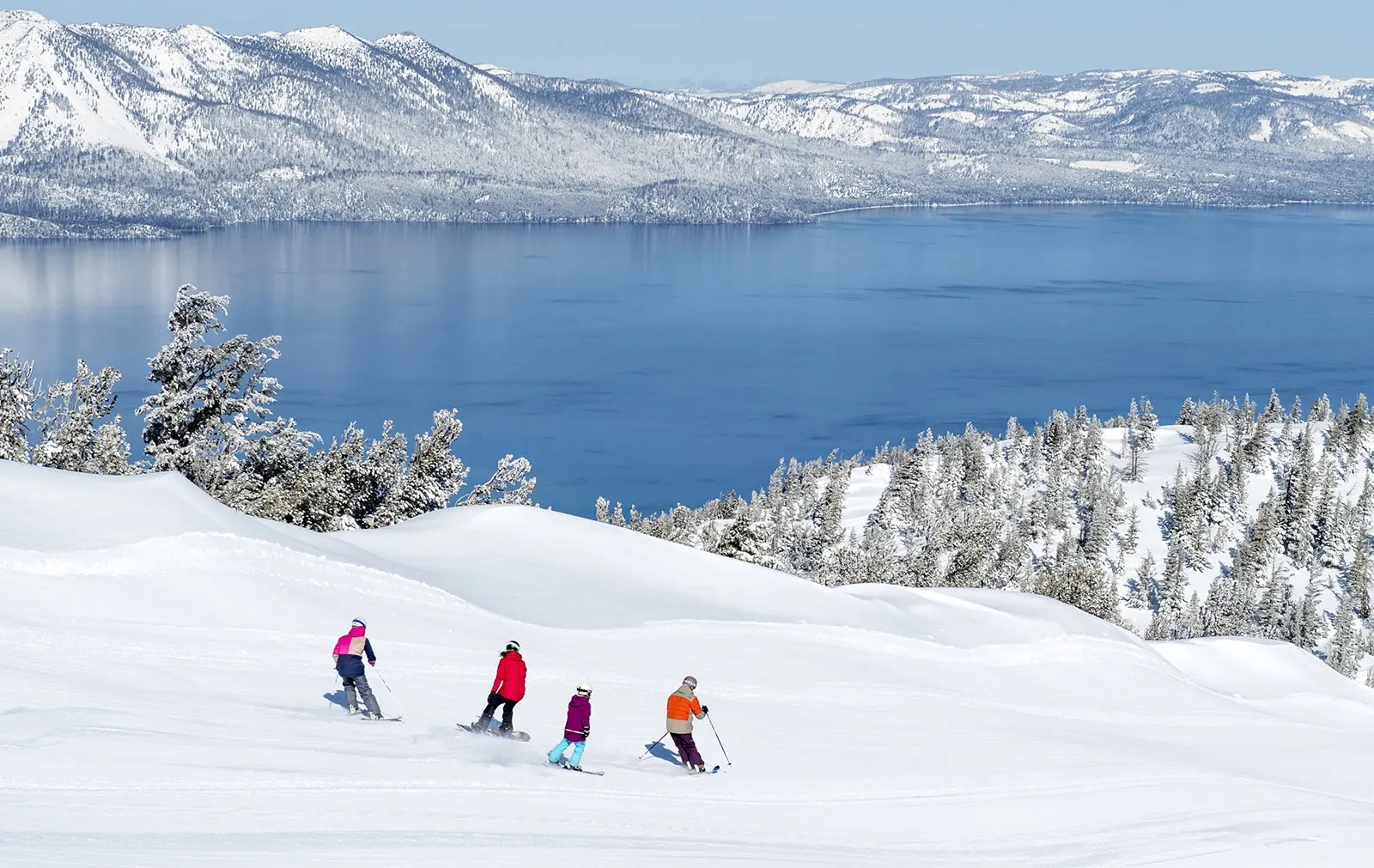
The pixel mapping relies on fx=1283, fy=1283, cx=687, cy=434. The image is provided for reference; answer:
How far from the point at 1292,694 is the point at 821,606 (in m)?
10.6

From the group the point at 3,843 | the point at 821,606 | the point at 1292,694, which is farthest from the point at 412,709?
the point at 1292,694

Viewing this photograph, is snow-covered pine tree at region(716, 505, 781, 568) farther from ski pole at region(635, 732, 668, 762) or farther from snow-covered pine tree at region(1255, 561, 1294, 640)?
snow-covered pine tree at region(1255, 561, 1294, 640)

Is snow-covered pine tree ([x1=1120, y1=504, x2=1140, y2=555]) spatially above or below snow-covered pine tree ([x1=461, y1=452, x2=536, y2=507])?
below

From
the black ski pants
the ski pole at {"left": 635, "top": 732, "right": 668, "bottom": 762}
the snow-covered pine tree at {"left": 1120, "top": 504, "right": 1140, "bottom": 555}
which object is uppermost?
the black ski pants

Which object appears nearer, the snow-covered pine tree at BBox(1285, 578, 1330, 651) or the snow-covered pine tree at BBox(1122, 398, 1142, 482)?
the snow-covered pine tree at BBox(1285, 578, 1330, 651)

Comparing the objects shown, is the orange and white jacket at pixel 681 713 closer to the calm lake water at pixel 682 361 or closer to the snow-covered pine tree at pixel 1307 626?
the snow-covered pine tree at pixel 1307 626

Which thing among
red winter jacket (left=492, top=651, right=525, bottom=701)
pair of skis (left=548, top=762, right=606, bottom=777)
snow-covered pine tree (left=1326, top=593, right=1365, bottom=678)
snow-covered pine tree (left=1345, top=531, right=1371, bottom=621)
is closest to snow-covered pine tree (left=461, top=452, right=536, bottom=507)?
red winter jacket (left=492, top=651, right=525, bottom=701)

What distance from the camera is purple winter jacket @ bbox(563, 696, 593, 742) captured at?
1530cm

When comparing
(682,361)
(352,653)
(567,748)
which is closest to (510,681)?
(567,748)

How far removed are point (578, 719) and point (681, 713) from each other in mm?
1415

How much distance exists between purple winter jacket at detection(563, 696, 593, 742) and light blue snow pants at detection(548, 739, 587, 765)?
0.24 ft

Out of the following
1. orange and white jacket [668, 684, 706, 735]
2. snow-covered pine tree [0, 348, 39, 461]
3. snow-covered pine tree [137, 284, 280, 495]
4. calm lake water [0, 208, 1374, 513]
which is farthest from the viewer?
calm lake water [0, 208, 1374, 513]

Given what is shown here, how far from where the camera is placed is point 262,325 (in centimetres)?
15838

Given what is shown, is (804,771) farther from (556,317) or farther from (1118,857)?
(556,317)
